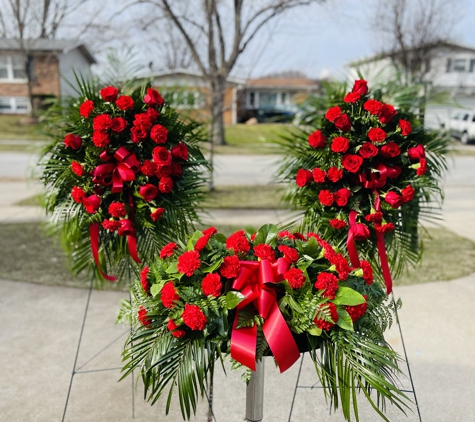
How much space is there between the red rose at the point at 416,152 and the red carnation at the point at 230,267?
1.51 m

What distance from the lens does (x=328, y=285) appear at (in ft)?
5.41

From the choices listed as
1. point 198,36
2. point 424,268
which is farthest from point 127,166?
point 198,36

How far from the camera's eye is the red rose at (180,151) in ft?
8.57

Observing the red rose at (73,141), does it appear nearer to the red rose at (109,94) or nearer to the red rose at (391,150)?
the red rose at (109,94)

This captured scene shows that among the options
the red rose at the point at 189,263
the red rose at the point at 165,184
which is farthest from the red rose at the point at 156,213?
the red rose at the point at 189,263

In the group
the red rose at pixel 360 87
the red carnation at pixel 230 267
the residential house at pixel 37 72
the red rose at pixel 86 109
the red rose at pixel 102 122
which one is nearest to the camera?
the red carnation at pixel 230 267

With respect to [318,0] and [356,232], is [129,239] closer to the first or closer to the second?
[356,232]

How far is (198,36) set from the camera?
491 inches

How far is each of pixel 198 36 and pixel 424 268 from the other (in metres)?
9.30

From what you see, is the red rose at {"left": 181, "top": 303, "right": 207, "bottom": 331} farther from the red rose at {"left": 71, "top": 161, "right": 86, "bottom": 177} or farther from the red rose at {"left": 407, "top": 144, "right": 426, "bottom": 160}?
the red rose at {"left": 407, "top": 144, "right": 426, "bottom": 160}

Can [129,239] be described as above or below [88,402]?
above

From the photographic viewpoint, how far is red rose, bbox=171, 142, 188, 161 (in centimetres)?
261

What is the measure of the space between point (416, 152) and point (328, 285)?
1403mm

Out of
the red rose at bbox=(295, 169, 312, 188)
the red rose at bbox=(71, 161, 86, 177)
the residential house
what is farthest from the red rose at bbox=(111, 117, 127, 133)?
the residential house
